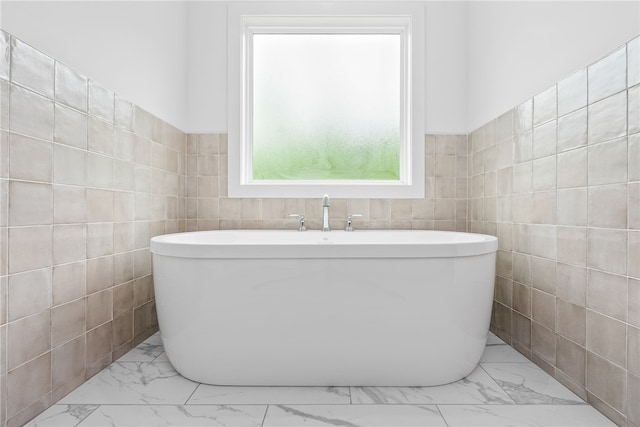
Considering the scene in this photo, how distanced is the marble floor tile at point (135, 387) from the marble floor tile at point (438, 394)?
2.23ft

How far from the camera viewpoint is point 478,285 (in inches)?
61.4

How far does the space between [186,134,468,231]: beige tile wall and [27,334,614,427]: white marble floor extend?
1169 millimetres

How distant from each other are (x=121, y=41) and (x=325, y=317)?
1.63 m

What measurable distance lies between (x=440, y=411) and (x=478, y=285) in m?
0.49

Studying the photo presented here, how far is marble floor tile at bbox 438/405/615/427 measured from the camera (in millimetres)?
1304

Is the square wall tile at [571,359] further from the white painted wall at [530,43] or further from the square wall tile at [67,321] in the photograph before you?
the square wall tile at [67,321]

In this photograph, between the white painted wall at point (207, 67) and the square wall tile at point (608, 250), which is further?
the white painted wall at point (207, 67)

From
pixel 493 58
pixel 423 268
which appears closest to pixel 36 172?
pixel 423 268

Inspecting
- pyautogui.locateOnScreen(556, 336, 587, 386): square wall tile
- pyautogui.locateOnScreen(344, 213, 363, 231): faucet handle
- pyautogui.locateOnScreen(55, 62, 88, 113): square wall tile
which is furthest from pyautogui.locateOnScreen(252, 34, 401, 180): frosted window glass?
pyautogui.locateOnScreen(556, 336, 587, 386): square wall tile

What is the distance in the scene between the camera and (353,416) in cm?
135

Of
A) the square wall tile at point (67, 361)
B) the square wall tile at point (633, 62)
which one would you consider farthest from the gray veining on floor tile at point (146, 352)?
the square wall tile at point (633, 62)

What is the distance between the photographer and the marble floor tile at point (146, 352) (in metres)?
1.86

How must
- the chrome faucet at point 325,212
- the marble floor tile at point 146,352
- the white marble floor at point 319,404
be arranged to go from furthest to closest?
the chrome faucet at point 325,212
the marble floor tile at point 146,352
the white marble floor at point 319,404

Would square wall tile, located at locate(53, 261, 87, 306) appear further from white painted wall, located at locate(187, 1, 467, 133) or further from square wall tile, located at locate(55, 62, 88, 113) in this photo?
white painted wall, located at locate(187, 1, 467, 133)
